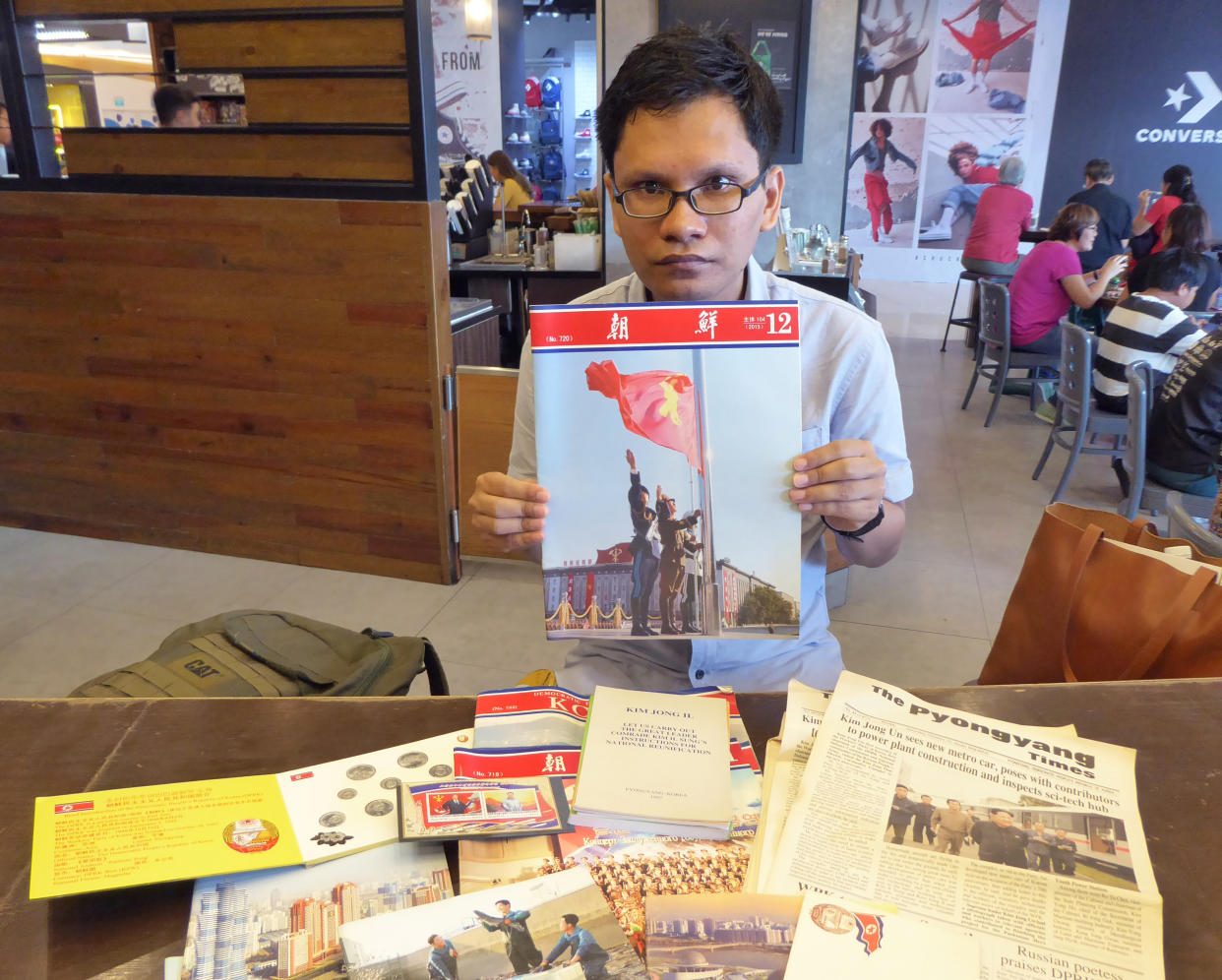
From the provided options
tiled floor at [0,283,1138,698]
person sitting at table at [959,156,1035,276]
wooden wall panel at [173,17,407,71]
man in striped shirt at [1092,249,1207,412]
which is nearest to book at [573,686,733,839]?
tiled floor at [0,283,1138,698]

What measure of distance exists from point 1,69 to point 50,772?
335cm

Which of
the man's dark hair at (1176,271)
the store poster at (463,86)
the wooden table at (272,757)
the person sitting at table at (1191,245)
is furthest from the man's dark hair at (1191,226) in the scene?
the store poster at (463,86)

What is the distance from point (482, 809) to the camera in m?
0.83

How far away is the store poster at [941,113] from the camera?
28.8ft

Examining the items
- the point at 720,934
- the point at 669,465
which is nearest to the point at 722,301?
the point at 669,465

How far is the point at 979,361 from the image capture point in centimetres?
564

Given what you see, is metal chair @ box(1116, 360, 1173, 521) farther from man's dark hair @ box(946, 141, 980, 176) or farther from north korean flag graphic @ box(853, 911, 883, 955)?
man's dark hair @ box(946, 141, 980, 176)

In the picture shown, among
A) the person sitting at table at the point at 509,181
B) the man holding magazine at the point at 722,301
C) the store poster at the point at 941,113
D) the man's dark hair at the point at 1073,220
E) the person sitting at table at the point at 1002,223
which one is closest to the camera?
the man holding magazine at the point at 722,301

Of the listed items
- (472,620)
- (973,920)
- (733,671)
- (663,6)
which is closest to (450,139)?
(663,6)

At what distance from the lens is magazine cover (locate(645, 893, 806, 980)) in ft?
2.21

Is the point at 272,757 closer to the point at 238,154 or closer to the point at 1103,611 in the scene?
the point at 1103,611

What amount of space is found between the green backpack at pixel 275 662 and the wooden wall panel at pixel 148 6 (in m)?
2.02

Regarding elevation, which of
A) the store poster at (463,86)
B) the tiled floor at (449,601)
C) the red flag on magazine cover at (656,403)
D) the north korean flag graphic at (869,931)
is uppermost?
the store poster at (463,86)

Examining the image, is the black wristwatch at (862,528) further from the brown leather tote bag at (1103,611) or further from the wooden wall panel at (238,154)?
the wooden wall panel at (238,154)
